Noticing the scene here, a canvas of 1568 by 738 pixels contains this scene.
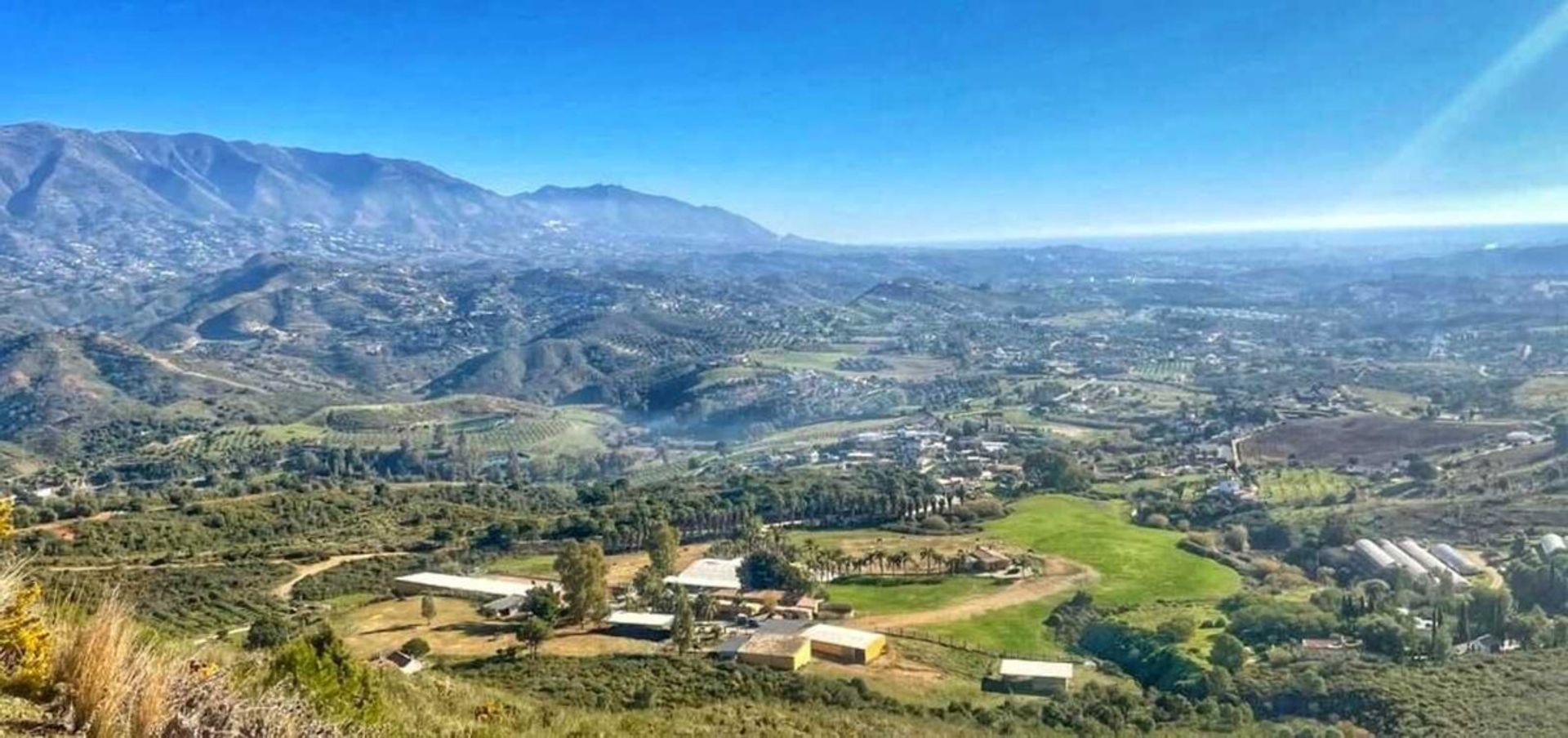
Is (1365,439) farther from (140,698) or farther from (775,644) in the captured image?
(140,698)

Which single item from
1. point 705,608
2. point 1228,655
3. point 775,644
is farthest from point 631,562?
point 1228,655

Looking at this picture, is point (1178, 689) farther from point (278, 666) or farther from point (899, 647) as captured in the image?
point (278, 666)

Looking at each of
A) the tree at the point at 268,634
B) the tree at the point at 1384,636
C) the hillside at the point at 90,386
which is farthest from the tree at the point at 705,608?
the hillside at the point at 90,386

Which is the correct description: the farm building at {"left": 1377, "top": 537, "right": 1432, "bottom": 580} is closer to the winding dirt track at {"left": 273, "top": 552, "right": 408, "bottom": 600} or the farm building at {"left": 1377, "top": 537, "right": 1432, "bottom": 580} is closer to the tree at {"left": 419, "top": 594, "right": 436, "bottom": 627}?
the tree at {"left": 419, "top": 594, "right": 436, "bottom": 627}

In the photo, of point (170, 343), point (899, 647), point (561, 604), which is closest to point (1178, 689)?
point (899, 647)

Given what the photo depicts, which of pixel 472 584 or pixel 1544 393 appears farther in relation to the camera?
pixel 1544 393

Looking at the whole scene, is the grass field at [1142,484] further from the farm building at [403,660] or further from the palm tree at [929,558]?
the farm building at [403,660]
